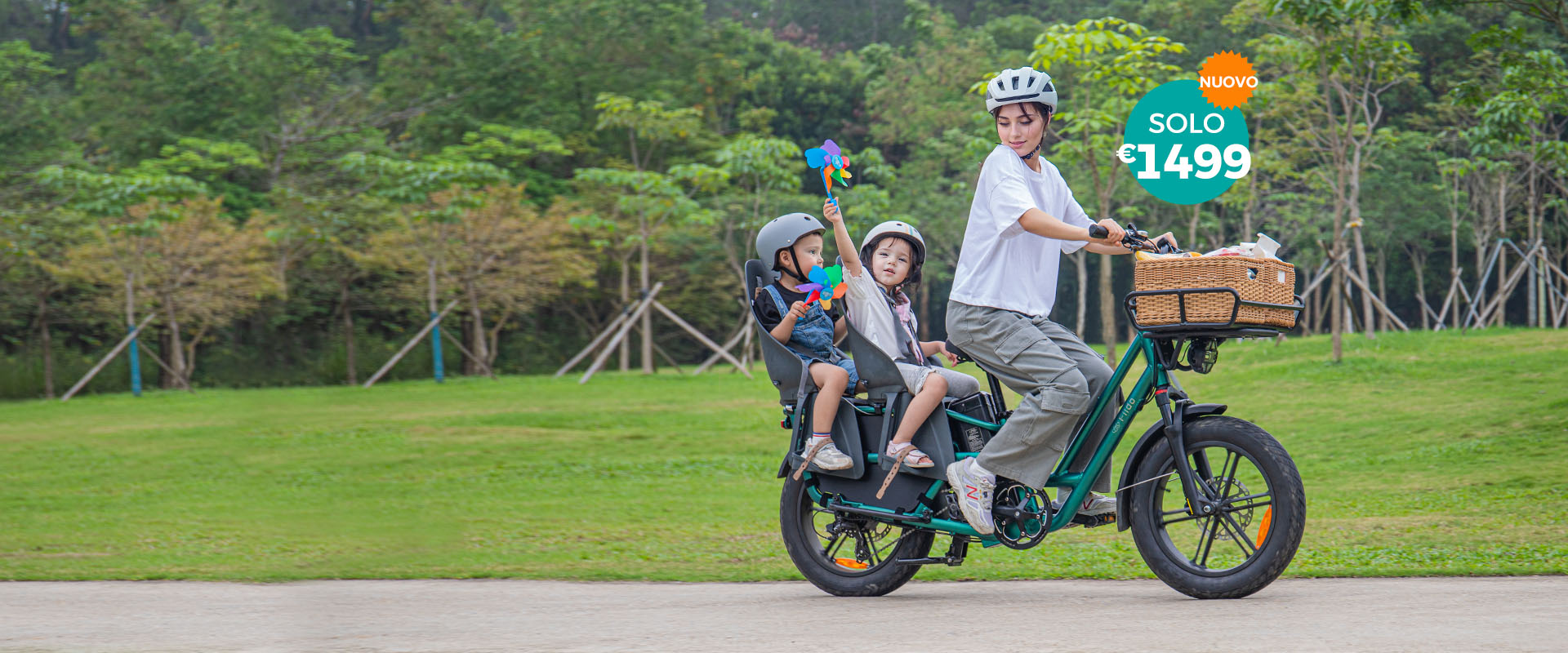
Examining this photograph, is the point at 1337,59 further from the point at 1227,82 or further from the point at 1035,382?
the point at 1035,382

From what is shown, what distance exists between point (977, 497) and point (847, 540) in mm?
927

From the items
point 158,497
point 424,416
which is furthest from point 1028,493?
point 424,416

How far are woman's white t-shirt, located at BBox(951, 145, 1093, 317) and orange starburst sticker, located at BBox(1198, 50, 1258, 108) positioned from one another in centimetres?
1864

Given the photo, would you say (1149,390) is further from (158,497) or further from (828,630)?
(158,497)

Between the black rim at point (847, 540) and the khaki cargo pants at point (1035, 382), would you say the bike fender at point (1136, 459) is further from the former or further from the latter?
the black rim at point (847, 540)

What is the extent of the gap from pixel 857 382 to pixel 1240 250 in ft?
5.38

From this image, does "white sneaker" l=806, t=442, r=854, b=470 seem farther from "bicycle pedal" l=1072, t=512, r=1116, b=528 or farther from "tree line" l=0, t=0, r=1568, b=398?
"tree line" l=0, t=0, r=1568, b=398

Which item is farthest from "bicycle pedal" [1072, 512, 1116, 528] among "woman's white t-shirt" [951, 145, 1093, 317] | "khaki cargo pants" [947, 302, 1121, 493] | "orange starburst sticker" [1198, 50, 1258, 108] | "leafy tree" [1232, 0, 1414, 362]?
"orange starburst sticker" [1198, 50, 1258, 108]

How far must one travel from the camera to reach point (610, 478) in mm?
12945

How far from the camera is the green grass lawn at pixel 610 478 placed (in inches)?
277

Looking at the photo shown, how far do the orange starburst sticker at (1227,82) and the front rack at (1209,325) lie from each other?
19.0 meters

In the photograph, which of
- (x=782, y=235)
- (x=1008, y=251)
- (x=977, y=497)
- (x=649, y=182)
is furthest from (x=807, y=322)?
(x=649, y=182)

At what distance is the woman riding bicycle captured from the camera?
5012 mm

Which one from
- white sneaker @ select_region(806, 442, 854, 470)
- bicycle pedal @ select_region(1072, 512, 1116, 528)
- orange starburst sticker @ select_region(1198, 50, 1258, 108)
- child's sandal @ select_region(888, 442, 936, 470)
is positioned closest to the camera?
bicycle pedal @ select_region(1072, 512, 1116, 528)
